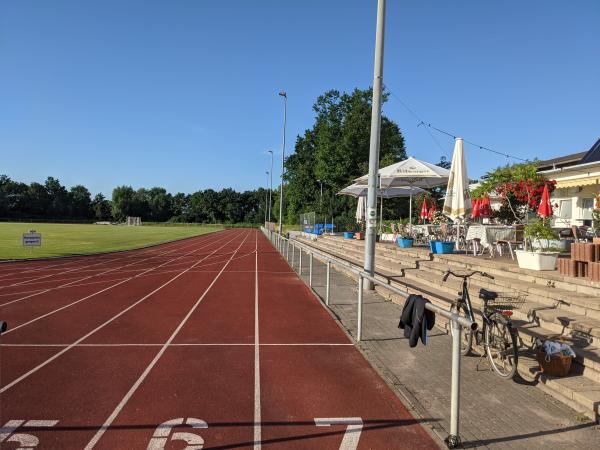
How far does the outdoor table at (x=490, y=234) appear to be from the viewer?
1094 cm

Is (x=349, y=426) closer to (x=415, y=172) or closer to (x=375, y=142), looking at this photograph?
(x=375, y=142)

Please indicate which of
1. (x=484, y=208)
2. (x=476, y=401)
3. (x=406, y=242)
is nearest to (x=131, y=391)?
(x=476, y=401)

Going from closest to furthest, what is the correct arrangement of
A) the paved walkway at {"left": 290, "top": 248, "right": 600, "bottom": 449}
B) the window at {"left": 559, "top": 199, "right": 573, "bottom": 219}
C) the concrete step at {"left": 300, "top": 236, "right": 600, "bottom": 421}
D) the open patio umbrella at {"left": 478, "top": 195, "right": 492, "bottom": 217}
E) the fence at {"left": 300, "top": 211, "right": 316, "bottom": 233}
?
the paved walkway at {"left": 290, "top": 248, "right": 600, "bottom": 449} → the concrete step at {"left": 300, "top": 236, "right": 600, "bottom": 421} → the open patio umbrella at {"left": 478, "top": 195, "right": 492, "bottom": 217} → the window at {"left": 559, "top": 199, "right": 573, "bottom": 219} → the fence at {"left": 300, "top": 211, "right": 316, "bottom": 233}

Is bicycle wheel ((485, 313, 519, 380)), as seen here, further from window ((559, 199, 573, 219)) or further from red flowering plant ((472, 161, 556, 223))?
window ((559, 199, 573, 219))

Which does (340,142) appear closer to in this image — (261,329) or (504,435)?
(261,329)

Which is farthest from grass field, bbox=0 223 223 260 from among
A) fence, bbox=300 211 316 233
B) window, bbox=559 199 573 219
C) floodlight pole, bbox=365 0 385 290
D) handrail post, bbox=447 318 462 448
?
window, bbox=559 199 573 219

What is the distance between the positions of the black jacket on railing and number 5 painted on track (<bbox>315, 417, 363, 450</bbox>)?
915 mm

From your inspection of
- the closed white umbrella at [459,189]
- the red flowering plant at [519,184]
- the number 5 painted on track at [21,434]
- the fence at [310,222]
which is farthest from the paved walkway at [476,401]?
the fence at [310,222]

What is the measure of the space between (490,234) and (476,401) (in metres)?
7.36

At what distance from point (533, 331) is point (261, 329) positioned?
14.0 ft

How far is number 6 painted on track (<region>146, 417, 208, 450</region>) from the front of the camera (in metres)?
3.59

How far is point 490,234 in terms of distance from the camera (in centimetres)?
1100

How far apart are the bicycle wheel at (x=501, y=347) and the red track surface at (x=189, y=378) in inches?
55.7

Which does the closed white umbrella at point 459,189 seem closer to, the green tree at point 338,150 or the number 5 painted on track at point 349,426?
the number 5 painted on track at point 349,426
